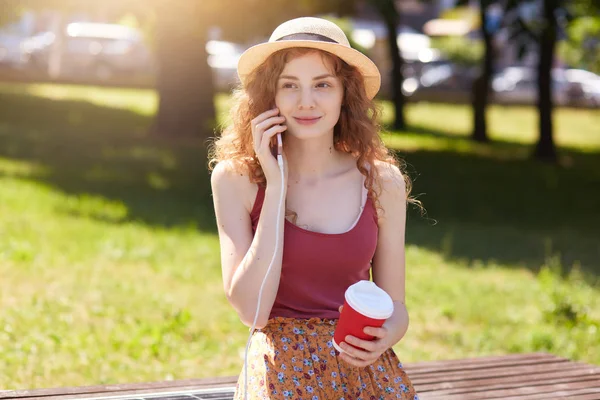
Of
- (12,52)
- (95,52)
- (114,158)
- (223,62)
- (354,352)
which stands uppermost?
(12,52)

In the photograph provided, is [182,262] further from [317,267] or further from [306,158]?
[317,267]

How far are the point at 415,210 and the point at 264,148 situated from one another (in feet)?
29.6

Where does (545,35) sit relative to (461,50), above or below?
above

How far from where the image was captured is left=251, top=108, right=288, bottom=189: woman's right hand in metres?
2.98

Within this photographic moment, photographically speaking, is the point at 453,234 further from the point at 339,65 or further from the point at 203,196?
the point at 339,65

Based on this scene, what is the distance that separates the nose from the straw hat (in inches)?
5.8

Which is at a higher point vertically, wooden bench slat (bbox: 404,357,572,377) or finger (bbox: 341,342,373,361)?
finger (bbox: 341,342,373,361)

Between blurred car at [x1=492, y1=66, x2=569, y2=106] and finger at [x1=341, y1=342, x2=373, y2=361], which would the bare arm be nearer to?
finger at [x1=341, y1=342, x2=373, y2=361]

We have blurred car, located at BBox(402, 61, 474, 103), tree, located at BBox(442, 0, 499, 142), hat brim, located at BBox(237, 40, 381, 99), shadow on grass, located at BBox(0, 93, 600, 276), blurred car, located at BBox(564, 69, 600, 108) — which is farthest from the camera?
blurred car, located at BBox(564, 69, 600, 108)

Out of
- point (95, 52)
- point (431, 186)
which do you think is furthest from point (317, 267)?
point (95, 52)

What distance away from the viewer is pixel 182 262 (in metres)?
8.04

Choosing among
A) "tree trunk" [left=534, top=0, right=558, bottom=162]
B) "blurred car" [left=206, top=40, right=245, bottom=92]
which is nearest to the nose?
"tree trunk" [left=534, top=0, right=558, bottom=162]

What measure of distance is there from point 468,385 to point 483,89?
52.5 feet

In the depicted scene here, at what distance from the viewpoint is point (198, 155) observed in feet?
47.9
